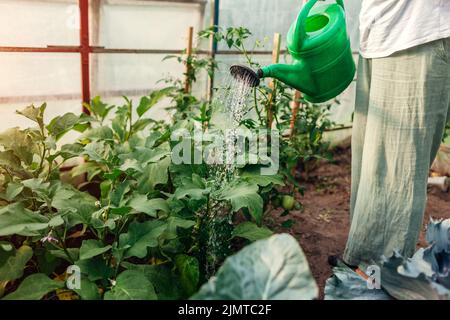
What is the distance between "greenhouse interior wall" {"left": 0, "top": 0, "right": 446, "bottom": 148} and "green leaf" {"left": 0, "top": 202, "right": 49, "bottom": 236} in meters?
0.97

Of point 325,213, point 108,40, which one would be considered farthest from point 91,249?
point 325,213

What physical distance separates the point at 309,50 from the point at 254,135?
43 cm

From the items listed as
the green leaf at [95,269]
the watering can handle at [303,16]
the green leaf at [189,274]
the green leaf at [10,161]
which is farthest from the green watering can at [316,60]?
the green leaf at [10,161]

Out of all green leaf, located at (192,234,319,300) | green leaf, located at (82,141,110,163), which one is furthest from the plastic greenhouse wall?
green leaf, located at (192,234,319,300)

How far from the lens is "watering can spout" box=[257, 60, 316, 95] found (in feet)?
5.00

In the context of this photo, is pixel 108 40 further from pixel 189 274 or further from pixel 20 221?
pixel 189 274

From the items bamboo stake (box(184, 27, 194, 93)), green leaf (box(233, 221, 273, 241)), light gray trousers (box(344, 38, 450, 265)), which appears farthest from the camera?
bamboo stake (box(184, 27, 194, 93))

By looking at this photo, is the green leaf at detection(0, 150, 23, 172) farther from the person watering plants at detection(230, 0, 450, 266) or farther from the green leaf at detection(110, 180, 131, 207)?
the person watering plants at detection(230, 0, 450, 266)

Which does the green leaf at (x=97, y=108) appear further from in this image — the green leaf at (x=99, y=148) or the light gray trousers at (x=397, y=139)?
the light gray trousers at (x=397, y=139)

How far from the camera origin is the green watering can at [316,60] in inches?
58.2

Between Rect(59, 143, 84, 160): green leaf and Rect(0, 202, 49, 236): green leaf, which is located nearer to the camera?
Rect(0, 202, 49, 236): green leaf

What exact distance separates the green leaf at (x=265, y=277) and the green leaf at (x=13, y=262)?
707 millimetres
